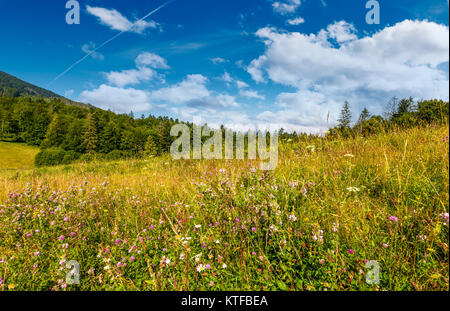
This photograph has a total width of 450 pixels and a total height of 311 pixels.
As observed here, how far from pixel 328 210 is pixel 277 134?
6.11 meters

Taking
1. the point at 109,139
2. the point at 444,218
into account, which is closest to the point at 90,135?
the point at 109,139

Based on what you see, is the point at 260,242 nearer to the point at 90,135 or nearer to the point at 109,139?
the point at 90,135

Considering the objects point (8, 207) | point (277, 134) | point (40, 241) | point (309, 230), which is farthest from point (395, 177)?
point (8, 207)

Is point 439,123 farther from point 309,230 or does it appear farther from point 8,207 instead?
point 8,207

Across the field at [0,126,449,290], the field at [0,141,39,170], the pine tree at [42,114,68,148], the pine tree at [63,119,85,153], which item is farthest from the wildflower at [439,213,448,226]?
the pine tree at [42,114,68,148]

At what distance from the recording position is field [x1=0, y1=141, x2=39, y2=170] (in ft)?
164

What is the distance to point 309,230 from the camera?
2.02 meters

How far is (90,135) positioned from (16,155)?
20312 mm

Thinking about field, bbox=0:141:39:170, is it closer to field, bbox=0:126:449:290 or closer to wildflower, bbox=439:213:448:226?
field, bbox=0:126:449:290

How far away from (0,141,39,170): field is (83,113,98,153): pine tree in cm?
1352

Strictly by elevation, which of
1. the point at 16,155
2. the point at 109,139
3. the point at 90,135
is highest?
the point at 90,135

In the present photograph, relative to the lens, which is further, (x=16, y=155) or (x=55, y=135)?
(x=55, y=135)

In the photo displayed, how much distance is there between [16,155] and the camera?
56719 mm
